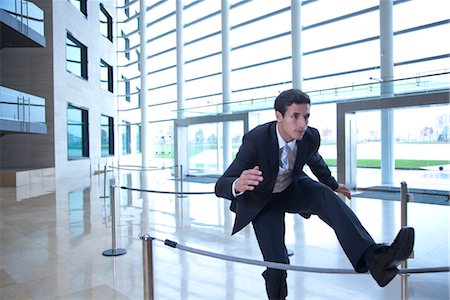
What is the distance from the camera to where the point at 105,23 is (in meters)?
27.9

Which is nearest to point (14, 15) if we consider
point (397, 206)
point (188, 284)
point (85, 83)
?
point (85, 83)

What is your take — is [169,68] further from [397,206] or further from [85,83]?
[397,206]

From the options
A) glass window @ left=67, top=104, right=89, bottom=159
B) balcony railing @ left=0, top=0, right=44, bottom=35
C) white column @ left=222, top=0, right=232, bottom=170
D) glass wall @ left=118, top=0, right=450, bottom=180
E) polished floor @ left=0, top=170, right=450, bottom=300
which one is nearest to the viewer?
polished floor @ left=0, top=170, right=450, bottom=300

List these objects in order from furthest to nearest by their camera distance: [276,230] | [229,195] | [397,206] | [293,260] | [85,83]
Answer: [85,83] → [397,206] → [293,260] → [276,230] → [229,195]

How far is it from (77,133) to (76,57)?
15.1ft

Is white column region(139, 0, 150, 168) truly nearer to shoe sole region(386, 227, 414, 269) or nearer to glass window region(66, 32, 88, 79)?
glass window region(66, 32, 88, 79)

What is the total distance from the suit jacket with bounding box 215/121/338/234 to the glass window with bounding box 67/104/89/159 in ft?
64.0

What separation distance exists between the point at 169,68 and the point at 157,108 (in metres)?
3.21

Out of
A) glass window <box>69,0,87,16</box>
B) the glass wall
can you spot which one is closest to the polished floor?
the glass wall

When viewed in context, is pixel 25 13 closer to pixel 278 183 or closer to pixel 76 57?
pixel 76 57

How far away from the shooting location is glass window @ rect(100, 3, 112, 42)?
27116 mm

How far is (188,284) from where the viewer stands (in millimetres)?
4348

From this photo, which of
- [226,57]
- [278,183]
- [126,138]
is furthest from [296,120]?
[126,138]

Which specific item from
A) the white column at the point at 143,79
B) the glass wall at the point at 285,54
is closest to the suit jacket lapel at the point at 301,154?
the glass wall at the point at 285,54
